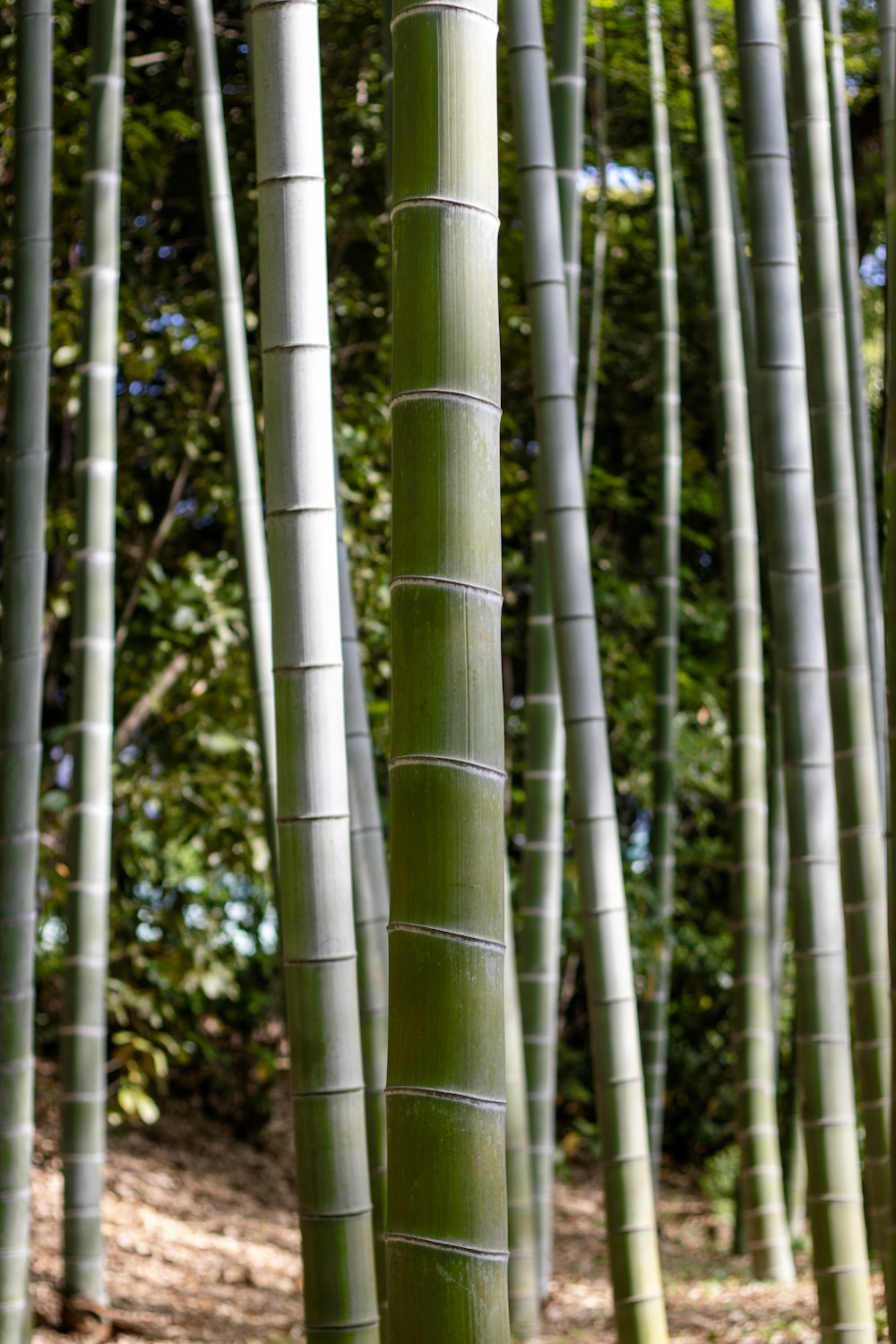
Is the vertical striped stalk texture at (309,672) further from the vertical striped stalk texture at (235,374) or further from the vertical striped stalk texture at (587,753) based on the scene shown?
the vertical striped stalk texture at (235,374)

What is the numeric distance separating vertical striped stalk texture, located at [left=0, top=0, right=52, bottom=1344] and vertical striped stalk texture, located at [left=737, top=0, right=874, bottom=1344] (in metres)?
1.35

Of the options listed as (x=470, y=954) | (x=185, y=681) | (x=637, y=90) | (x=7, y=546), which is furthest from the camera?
(x=637, y=90)

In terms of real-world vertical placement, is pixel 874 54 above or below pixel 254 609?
above

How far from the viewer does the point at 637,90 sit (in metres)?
5.25

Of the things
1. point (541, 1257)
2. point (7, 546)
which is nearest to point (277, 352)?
point (7, 546)

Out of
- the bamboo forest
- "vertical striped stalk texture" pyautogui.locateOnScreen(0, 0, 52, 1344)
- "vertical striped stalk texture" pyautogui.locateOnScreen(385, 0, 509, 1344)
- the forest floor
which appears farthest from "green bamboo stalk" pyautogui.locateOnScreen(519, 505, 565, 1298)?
"vertical striped stalk texture" pyautogui.locateOnScreen(385, 0, 509, 1344)

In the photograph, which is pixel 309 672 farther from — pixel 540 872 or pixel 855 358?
pixel 855 358

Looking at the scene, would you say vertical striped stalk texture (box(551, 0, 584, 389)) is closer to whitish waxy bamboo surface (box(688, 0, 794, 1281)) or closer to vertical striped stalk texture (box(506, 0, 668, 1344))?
vertical striped stalk texture (box(506, 0, 668, 1344))

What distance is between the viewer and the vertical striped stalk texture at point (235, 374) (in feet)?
9.66

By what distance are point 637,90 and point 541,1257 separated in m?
4.25

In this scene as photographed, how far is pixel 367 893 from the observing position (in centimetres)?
228

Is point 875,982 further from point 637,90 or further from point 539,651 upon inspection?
point 637,90

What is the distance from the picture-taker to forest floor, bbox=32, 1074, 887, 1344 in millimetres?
3371

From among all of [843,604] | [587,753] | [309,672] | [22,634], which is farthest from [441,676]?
[22,634]
